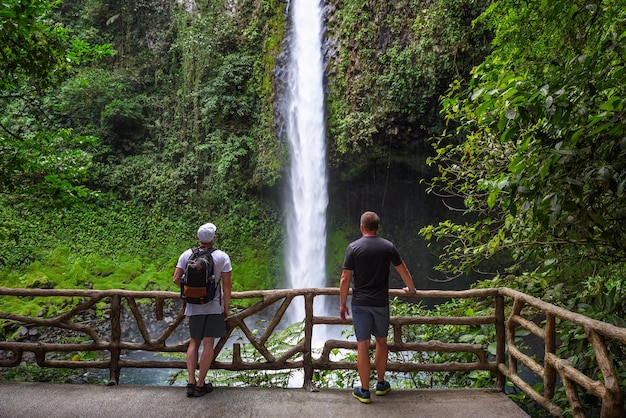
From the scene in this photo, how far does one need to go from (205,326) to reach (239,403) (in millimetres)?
722

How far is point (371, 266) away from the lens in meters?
3.68

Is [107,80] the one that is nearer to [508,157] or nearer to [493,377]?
[508,157]

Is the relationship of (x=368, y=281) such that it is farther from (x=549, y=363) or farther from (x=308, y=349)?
(x=549, y=363)

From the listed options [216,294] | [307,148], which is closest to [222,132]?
[307,148]

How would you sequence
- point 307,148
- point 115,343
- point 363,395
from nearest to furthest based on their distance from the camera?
point 363,395 → point 115,343 → point 307,148

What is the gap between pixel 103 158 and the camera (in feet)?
54.1

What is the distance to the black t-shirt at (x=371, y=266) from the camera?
368 cm

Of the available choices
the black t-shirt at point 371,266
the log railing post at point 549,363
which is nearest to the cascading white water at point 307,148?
the black t-shirt at point 371,266

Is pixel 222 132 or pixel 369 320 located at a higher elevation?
pixel 222 132

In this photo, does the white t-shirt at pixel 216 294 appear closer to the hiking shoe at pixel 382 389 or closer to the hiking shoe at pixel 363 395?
the hiking shoe at pixel 363 395

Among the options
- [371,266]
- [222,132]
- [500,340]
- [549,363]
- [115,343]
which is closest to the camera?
[549,363]

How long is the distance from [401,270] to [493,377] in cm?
176

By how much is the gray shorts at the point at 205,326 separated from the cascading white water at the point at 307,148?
947 cm

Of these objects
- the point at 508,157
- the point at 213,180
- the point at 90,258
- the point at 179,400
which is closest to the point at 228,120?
the point at 213,180
